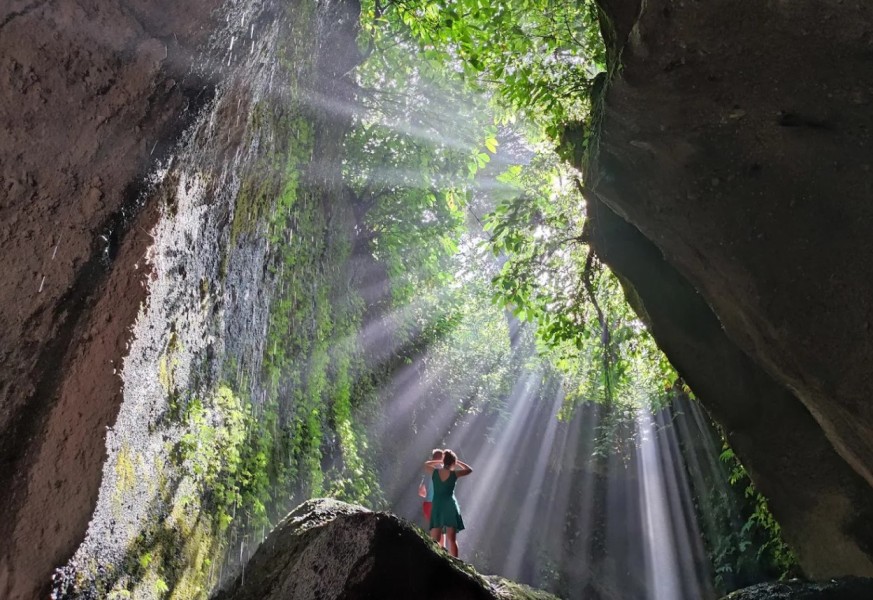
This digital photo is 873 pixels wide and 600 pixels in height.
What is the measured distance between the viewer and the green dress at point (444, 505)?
254 inches

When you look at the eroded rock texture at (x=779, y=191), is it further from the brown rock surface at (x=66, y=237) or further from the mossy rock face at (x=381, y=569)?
the brown rock surface at (x=66, y=237)

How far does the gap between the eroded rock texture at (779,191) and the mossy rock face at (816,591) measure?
0.75 meters

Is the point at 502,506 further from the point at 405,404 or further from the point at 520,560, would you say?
the point at 405,404

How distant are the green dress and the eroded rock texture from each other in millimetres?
3194

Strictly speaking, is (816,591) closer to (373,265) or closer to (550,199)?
(550,199)

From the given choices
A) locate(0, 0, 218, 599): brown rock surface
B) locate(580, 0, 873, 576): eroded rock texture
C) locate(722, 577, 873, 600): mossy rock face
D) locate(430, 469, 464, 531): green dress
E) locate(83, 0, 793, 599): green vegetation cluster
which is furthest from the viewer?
locate(430, 469, 464, 531): green dress

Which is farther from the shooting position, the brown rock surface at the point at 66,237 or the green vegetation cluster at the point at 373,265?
the green vegetation cluster at the point at 373,265

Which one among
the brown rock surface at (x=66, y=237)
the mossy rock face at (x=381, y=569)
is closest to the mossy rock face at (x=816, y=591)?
the mossy rock face at (x=381, y=569)

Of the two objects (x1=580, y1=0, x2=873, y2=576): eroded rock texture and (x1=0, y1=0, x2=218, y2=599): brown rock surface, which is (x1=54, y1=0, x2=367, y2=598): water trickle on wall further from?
(x1=580, y1=0, x2=873, y2=576): eroded rock texture

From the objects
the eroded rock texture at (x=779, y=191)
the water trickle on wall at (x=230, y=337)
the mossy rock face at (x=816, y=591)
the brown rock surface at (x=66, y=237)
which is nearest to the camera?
the brown rock surface at (x=66, y=237)

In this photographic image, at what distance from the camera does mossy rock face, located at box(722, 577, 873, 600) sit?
9.55ft

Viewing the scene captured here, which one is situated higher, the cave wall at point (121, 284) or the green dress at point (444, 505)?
the cave wall at point (121, 284)

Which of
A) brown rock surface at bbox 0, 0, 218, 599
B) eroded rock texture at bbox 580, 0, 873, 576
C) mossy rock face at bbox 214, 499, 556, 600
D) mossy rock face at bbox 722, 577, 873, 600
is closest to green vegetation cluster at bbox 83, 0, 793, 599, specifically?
brown rock surface at bbox 0, 0, 218, 599

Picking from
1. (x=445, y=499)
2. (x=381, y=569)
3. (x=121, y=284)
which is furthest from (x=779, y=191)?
(x=445, y=499)
